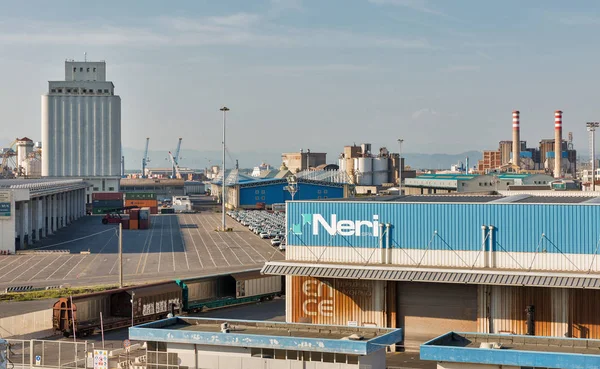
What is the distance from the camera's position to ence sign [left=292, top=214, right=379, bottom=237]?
1842 inches

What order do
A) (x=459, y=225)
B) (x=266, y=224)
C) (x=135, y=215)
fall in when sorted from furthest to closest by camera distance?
(x=266, y=224) < (x=135, y=215) < (x=459, y=225)

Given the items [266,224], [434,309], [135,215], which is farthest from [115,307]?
[266,224]

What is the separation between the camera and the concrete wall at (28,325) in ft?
191

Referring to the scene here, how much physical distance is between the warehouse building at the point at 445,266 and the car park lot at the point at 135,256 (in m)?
39.2

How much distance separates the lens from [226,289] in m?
72.7

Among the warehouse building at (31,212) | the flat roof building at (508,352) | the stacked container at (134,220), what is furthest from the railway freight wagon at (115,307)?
the stacked container at (134,220)

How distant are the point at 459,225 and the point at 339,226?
6823 mm

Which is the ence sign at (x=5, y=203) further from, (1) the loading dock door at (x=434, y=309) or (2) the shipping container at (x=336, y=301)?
(1) the loading dock door at (x=434, y=309)

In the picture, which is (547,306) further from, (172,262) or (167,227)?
(167,227)

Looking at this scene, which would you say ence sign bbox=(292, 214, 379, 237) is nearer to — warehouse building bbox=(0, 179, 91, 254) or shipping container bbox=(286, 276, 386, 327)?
shipping container bbox=(286, 276, 386, 327)

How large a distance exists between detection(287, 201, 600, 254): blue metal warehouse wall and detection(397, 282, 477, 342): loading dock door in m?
2.30

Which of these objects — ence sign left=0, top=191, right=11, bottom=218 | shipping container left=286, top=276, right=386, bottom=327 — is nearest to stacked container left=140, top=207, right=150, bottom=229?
ence sign left=0, top=191, right=11, bottom=218

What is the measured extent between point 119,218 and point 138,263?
65.7m

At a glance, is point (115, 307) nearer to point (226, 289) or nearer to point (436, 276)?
point (226, 289)
